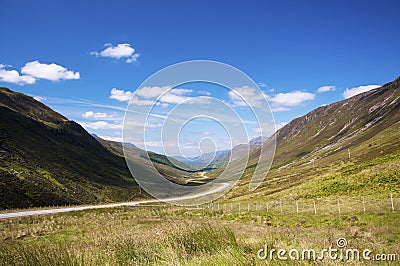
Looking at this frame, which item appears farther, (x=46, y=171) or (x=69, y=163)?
(x=69, y=163)

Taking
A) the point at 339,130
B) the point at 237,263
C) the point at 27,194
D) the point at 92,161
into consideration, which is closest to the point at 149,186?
the point at 237,263

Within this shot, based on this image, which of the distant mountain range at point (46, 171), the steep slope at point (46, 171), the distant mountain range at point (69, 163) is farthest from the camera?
the steep slope at point (46, 171)

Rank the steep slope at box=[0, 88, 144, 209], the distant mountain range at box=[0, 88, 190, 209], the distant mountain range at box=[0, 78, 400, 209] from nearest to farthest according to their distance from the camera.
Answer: the distant mountain range at box=[0, 78, 400, 209] → the distant mountain range at box=[0, 88, 190, 209] → the steep slope at box=[0, 88, 144, 209]

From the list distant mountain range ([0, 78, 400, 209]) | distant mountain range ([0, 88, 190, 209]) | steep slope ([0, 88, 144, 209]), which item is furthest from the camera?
steep slope ([0, 88, 144, 209])

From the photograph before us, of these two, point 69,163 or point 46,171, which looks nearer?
point 46,171

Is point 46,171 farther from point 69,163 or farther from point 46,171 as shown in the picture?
point 69,163

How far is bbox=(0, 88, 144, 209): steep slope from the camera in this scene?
67.6 meters

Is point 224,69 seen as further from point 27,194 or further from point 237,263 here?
point 27,194

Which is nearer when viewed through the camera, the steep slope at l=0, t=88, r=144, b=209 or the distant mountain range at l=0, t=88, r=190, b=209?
the distant mountain range at l=0, t=88, r=190, b=209

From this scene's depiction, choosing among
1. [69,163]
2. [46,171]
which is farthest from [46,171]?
[69,163]

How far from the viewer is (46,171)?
88.7m

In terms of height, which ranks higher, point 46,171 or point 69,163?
point 69,163

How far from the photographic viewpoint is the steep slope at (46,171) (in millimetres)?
67625

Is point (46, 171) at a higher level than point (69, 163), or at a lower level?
lower
